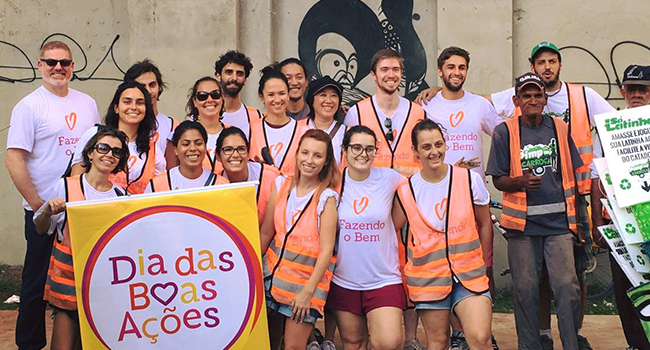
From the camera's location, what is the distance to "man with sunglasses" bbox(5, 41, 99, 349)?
20.8 ft

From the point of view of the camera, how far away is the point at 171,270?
5523 mm

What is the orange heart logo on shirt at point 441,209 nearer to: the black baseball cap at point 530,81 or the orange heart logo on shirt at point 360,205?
the orange heart logo on shirt at point 360,205

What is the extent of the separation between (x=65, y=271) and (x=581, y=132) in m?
3.95

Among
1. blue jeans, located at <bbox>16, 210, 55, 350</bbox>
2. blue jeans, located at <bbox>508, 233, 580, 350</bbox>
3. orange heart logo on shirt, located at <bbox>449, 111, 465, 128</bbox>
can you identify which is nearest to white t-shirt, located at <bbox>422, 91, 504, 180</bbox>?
orange heart logo on shirt, located at <bbox>449, 111, 465, 128</bbox>

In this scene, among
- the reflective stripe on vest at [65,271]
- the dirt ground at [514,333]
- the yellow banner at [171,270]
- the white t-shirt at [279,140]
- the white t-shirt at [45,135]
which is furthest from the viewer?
A: the dirt ground at [514,333]

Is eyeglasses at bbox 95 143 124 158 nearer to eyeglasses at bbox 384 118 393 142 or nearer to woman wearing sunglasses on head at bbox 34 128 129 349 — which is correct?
woman wearing sunglasses on head at bbox 34 128 129 349

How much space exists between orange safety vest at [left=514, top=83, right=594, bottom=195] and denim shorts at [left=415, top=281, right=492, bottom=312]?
1350mm

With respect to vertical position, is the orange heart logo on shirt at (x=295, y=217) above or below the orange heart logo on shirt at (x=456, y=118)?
below

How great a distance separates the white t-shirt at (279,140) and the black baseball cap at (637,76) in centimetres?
259

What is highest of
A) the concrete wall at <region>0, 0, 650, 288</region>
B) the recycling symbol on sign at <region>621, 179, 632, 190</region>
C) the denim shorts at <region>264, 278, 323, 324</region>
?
the concrete wall at <region>0, 0, 650, 288</region>

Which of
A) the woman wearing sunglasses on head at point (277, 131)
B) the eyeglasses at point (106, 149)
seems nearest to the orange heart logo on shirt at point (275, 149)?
the woman wearing sunglasses on head at point (277, 131)

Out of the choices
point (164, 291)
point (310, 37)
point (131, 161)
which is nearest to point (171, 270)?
point (164, 291)

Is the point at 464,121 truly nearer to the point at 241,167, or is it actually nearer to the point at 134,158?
the point at 241,167

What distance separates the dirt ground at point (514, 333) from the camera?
7.12m
